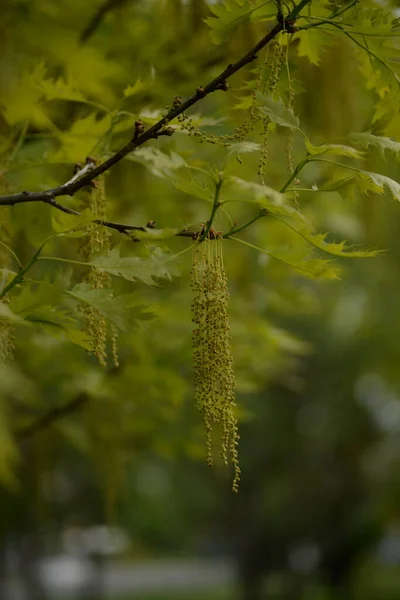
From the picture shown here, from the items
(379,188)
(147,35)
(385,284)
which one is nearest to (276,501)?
(385,284)

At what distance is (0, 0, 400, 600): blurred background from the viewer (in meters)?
2.28

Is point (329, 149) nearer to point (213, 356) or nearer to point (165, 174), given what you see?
point (213, 356)

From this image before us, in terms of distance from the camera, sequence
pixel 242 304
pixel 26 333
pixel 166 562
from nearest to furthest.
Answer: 1. pixel 26 333
2. pixel 242 304
3. pixel 166 562

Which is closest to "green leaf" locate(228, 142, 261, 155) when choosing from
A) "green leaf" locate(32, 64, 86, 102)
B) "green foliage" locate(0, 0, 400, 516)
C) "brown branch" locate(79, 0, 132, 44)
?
"green foliage" locate(0, 0, 400, 516)

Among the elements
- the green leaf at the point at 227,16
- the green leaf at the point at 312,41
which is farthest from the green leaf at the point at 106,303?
the green leaf at the point at 312,41

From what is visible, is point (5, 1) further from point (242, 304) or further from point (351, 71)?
point (242, 304)

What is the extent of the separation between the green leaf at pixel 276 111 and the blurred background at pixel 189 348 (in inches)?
3.7

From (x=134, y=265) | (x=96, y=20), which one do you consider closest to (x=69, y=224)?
(x=134, y=265)

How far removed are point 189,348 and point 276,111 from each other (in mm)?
1704

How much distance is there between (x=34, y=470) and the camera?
11.3ft

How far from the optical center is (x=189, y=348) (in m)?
2.95

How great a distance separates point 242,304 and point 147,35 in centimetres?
103

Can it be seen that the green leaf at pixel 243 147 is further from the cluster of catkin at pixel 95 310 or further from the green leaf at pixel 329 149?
the cluster of catkin at pixel 95 310

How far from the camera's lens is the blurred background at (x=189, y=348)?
2277 mm
